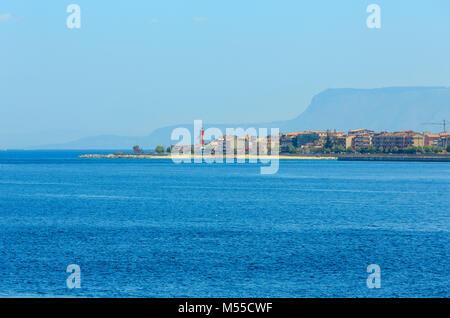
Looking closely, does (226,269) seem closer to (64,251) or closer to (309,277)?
(309,277)

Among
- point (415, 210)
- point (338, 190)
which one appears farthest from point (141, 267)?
point (338, 190)

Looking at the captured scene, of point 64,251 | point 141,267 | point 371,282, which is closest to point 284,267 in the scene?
point 371,282

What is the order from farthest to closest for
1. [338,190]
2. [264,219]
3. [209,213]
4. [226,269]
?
1. [338,190]
2. [209,213]
3. [264,219]
4. [226,269]

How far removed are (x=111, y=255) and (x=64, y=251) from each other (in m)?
2.53

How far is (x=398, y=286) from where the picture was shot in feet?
65.3

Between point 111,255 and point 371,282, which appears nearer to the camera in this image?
point 371,282

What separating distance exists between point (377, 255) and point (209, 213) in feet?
61.0

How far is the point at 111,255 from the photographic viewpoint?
25250mm

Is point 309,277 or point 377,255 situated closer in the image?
point 309,277
